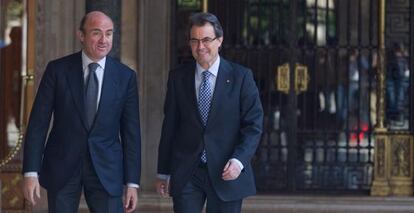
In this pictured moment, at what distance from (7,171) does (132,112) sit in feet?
15.6

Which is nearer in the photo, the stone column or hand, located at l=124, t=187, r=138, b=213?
hand, located at l=124, t=187, r=138, b=213

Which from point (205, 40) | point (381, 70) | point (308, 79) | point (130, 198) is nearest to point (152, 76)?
point (308, 79)

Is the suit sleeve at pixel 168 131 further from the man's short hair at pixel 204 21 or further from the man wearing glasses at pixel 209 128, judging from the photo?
the man's short hair at pixel 204 21

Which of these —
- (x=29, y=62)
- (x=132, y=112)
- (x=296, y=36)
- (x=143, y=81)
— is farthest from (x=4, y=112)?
(x=132, y=112)

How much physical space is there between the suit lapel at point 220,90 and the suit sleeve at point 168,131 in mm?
267

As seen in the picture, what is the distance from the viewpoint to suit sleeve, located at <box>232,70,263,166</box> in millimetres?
7133

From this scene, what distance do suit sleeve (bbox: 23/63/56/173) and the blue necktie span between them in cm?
92

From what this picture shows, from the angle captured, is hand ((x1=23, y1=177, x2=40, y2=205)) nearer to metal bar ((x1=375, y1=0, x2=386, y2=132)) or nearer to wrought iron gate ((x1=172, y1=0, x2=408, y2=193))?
wrought iron gate ((x1=172, y1=0, x2=408, y2=193))

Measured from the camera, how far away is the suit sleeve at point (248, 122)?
7.13 meters

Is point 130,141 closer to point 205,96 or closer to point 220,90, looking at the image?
point 205,96

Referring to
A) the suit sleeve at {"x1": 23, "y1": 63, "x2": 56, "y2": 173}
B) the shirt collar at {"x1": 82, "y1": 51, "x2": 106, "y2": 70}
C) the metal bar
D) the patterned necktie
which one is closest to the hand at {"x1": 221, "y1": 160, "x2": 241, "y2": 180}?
the patterned necktie

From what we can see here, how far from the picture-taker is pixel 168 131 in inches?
291

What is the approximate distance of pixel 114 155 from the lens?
7.34 meters

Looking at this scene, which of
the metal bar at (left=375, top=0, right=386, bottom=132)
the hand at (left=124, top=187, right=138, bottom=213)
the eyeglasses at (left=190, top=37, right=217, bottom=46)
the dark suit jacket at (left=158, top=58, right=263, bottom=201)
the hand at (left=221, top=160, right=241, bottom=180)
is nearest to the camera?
the hand at (left=221, top=160, right=241, bottom=180)
